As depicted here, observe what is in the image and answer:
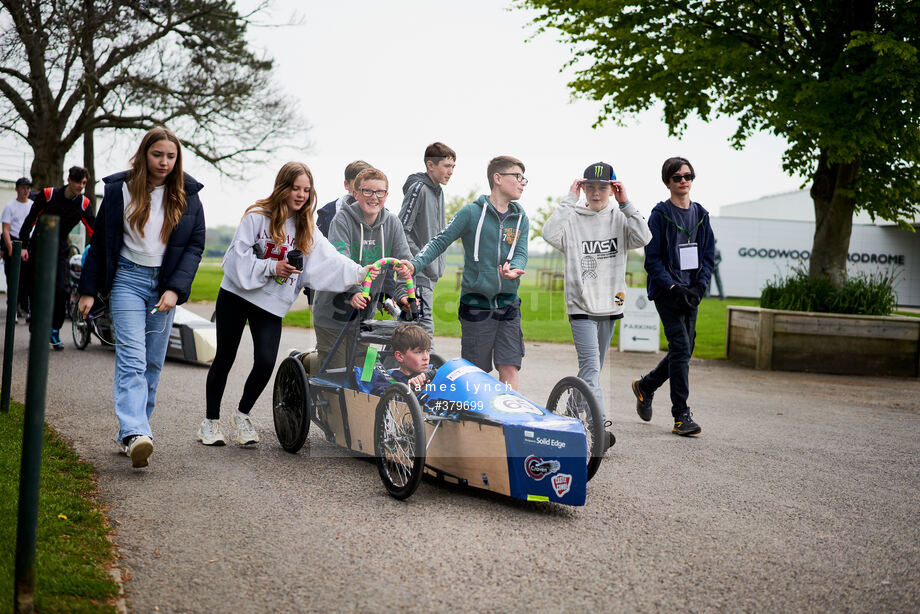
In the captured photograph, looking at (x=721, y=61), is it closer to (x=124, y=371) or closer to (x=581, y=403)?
(x=581, y=403)

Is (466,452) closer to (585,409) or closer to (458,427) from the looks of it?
(458,427)

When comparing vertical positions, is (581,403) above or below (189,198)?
below

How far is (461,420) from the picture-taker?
4.31 metres

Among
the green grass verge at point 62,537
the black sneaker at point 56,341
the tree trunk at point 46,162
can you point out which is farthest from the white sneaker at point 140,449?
the tree trunk at point 46,162

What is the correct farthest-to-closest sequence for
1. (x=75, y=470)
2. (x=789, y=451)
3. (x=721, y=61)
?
(x=721, y=61) → (x=789, y=451) → (x=75, y=470)

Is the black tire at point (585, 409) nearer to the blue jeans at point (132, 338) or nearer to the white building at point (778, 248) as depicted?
the blue jeans at point (132, 338)

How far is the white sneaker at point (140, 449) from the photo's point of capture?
4586mm

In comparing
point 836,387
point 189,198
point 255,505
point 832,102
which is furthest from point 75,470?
point 832,102

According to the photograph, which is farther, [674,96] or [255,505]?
[674,96]

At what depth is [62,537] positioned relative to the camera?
3.46 meters

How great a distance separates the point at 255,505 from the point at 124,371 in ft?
4.11

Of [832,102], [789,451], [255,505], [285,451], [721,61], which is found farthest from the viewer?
[721,61]

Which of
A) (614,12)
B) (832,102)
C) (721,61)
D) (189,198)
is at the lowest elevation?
(189,198)

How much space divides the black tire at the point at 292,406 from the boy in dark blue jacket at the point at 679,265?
9.66 ft
